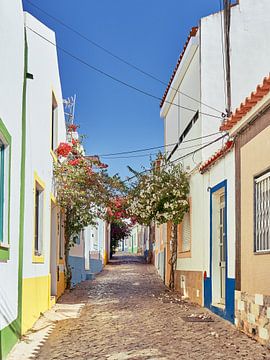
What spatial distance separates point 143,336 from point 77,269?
13.5 metres

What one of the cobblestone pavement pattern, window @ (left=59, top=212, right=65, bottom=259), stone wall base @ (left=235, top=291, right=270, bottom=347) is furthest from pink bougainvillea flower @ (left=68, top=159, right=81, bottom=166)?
stone wall base @ (left=235, top=291, right=270, bottom=347)

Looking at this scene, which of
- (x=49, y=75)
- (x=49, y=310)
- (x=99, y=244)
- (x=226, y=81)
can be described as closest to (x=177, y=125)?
(x=226, y=81)

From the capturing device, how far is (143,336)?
32.9 feet

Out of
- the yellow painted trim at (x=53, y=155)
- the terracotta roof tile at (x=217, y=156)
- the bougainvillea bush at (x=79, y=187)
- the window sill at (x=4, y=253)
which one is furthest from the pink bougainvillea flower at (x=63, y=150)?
the window sill at (x=4, y=253)

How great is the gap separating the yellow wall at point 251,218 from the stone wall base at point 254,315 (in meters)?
0.13

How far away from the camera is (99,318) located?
12.4 metres

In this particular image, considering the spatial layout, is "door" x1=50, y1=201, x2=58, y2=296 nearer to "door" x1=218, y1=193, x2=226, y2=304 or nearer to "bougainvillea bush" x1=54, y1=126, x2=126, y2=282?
"bougainvillea bush" x1=54, y1=126, x2=126, y2=282

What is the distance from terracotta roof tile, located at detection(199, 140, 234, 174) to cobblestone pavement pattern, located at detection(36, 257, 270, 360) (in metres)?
3.38

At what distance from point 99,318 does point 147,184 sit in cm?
591

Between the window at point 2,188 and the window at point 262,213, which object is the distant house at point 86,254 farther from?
the window at point 2,188

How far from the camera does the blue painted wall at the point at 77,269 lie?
21.6 m

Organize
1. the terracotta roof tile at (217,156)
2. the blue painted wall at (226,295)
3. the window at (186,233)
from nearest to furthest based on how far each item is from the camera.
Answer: the blue painted wall at (226,295)
the terracotta roof tile at (217,156)
the window at (186,233)

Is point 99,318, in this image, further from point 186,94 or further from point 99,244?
point 99,244

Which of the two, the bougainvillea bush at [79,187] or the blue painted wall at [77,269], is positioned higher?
the bougainvillea bush at [79,187]
